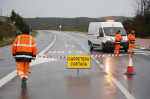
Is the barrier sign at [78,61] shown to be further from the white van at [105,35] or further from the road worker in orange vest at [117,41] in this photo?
the white van at [105,35]

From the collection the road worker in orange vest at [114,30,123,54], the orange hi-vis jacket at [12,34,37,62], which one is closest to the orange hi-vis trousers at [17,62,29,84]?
the orange hi-vis jacket at [12,34,37,62]

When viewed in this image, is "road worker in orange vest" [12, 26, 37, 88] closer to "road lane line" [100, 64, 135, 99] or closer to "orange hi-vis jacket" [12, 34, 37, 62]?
"orange hi-vis jacket" [12, 34, 37, 62]

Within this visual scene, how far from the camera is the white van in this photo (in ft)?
66.1

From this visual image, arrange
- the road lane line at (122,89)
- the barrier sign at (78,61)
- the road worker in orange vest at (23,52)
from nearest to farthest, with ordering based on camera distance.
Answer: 1. the road lane line at (122,89)
2. the road worker in orange vest at (23,52)
3. the barrier sign at (78,61)

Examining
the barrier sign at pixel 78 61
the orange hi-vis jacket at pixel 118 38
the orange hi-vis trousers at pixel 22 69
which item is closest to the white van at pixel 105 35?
the orange hi-vis jacket at pixel 118 38

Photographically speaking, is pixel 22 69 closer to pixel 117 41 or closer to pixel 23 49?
pixel 23 49

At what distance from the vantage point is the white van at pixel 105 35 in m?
20.2

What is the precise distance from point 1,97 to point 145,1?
1673 inches

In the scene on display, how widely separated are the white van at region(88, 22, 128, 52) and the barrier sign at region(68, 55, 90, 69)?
388 inches

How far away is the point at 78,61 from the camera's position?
10461mm

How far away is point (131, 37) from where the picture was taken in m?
20.1

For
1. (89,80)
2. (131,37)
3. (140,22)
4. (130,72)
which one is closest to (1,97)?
(89,80)

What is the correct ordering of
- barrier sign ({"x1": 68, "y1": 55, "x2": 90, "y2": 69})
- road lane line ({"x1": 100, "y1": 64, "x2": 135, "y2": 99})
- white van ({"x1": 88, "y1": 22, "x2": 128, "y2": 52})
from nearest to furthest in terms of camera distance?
road lane line ({"x1": 100, "y1": 64, "x2": 135, "y2": 99}), barrier sign ({"x1": 68, "y1": 55, "x2": 90, "y2": 69}), white van ({"x1": 88, "y1": 22, "x2": 128, "y2": 52})

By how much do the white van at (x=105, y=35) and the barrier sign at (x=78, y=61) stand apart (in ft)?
32.3
